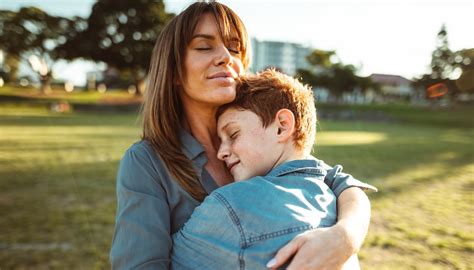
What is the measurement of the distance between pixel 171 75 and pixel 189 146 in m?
0.33

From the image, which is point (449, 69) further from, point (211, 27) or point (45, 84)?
point (45, 84)

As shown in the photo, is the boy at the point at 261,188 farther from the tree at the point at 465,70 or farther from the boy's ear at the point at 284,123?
the tree at the point at 465,70

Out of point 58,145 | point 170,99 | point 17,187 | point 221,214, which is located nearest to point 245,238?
point 221,214

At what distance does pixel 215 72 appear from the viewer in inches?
73.7

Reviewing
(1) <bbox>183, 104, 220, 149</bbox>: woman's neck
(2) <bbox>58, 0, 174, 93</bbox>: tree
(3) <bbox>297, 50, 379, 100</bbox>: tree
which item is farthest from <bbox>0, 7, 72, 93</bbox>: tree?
(1) <bbox>183, 104, 220, 149</bbox>: woman's neck

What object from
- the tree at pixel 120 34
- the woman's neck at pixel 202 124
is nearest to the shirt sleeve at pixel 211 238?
the woman's neck at pixel 202 124

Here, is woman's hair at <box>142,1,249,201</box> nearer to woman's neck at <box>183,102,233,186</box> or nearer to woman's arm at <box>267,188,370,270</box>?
woman's neck at <box>183,102,233,186</box>

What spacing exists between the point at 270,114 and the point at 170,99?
1.70ft

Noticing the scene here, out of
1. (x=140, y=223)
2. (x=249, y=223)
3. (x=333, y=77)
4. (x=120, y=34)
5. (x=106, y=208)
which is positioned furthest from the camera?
(x=333, y=77)

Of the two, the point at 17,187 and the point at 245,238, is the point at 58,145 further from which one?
the point at 245,238

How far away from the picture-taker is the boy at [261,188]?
51.2 inches

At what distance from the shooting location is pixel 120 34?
40688 mm

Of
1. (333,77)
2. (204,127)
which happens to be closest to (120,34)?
(333,77)

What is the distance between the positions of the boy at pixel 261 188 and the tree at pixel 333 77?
4922cm
